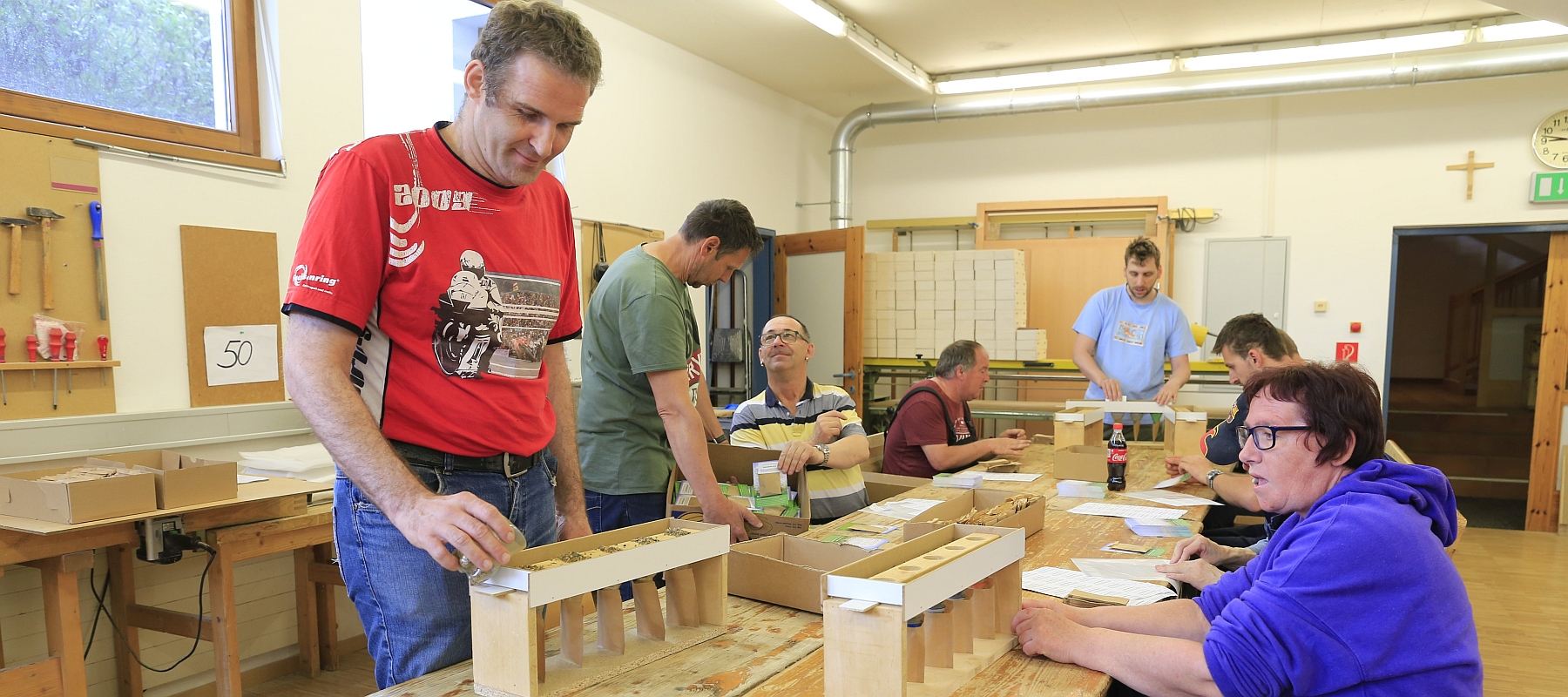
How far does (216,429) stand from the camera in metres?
3.44

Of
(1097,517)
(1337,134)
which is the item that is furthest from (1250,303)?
(1097,517)

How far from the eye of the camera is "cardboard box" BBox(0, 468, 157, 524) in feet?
8.14

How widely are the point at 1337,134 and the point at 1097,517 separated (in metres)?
5.58

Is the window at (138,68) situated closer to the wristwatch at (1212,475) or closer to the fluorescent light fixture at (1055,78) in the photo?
the wristwatch at (1212,475)

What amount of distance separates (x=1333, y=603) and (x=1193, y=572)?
670 mm

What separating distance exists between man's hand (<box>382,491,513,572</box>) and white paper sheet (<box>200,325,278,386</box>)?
112 inches

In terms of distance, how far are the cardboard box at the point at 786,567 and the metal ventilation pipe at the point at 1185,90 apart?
6.09 meters

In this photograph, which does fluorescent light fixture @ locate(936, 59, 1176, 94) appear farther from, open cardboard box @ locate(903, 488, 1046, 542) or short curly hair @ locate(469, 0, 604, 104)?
short curly hair @ locate(469, 0, 604, 104)

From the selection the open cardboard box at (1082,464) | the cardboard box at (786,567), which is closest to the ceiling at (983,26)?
the open cardboard box at (1082,464)

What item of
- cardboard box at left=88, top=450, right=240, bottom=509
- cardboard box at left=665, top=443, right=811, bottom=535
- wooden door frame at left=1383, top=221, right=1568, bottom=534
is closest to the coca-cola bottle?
cardboard box at left=665, top=443, right=811, bottom=535

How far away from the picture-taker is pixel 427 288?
1361mm

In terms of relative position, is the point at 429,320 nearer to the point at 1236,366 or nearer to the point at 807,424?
the point at 807,424

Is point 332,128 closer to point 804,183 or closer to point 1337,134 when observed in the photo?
point 804,183

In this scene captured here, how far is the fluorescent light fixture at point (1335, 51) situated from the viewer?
603 cm
